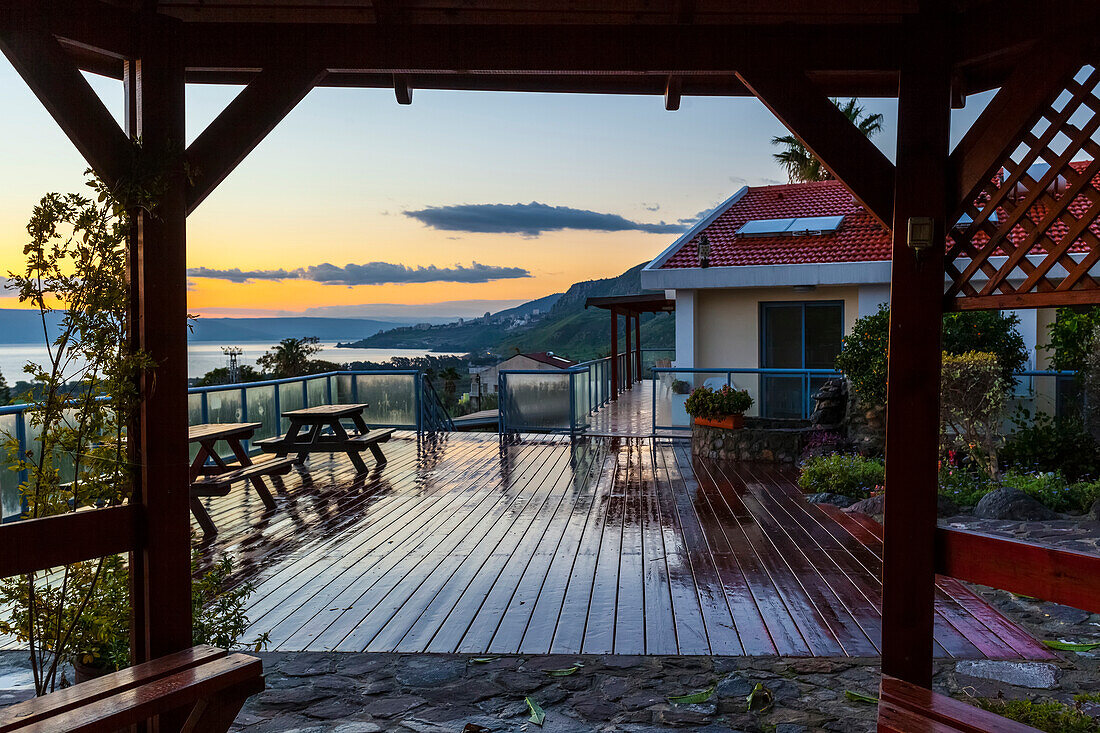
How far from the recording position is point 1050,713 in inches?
117

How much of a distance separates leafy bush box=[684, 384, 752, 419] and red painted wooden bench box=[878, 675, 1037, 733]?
7484mm

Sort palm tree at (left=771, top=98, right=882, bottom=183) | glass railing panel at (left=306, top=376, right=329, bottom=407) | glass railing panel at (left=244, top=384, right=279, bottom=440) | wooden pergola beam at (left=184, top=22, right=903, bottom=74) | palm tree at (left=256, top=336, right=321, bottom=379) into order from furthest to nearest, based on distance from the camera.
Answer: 1. palm tree at (left=771, top=98, right=882, bottom=183)
2. palm tree at (left=256, top=336, right=321, bottom=379)
3. glass railing panel at (left=306, top=376, right=329, bottom=407)
4. glass railing panel at (left=244, top=384, right=279, bottom=440)
5. wooden pergola beam at (left=184, top=22, right=903, bottom=74)

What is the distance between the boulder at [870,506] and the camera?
21.3 ft

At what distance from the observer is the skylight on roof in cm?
1374

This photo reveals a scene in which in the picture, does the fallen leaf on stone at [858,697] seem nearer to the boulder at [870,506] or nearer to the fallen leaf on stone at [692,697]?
the fallen leaf on stone at [692,697]

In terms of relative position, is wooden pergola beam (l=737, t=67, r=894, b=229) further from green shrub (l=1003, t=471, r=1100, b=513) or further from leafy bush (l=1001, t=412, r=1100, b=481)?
leafy bush (l=1001, t=412, r=1100, b=481)

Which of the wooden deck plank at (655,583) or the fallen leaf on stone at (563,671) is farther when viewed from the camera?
the wooden deck plank at (655,583)

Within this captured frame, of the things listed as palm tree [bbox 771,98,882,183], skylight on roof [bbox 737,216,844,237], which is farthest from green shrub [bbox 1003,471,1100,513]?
palm tree [bbox 771,98,882,183]

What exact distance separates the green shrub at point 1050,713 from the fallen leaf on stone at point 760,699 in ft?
2.73

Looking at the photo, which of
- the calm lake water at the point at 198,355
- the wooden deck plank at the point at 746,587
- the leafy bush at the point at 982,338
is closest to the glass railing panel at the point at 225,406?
the calm lake water at the point at 198,355

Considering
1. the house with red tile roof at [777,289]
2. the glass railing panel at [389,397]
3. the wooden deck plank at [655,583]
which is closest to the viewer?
the wooden deck plank at [655,583]

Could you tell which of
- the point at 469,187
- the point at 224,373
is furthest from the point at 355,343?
the point at 224,373

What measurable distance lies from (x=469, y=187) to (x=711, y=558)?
17039 mm

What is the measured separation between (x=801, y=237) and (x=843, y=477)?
24.4 ft
